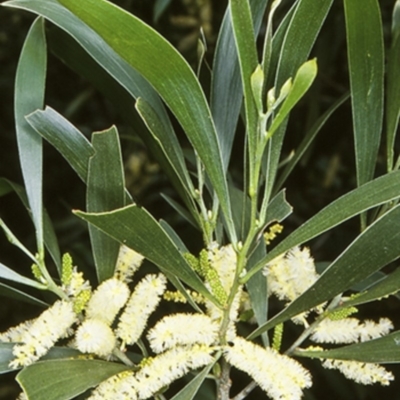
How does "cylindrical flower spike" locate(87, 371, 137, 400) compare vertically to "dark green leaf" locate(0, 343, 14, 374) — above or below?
below

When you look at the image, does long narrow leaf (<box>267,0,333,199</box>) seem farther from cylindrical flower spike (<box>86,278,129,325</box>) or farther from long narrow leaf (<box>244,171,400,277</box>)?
cylindrical flower spike (<box>86,278,129,325</box>)

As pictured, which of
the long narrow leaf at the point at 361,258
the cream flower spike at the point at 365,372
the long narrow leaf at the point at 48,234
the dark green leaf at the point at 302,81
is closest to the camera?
the dark green leaf at the point at 302,81

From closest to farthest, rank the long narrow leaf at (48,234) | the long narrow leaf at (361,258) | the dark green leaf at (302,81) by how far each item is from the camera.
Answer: the dark green leaf at (302,81), the long narrow leaf at (361,258), the long narrow leaf at (48,234)

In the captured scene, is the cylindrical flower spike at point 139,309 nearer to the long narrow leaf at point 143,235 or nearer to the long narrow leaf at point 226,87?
the long narrow leaf at point 143,235

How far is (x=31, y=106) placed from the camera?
0.81 m

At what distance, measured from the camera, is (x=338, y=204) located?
639 mm

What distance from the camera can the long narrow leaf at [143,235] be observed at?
58 cm

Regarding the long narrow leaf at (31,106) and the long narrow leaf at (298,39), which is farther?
the long narrow leaf at (31,106)

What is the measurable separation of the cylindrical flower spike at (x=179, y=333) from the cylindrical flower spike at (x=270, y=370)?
27 millimetres

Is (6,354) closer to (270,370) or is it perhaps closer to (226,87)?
(270,370)

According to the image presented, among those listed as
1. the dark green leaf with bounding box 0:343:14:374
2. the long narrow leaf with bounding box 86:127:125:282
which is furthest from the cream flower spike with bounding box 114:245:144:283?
the dark green leaf with bounding box 0:343:14:374

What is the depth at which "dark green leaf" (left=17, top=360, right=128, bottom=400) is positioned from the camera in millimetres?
610

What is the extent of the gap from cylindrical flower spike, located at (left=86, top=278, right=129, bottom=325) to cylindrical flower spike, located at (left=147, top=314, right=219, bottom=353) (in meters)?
0.04

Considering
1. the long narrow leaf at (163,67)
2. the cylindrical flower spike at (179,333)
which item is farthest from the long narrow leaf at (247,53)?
the cylindrical flower spike at (179,333)
